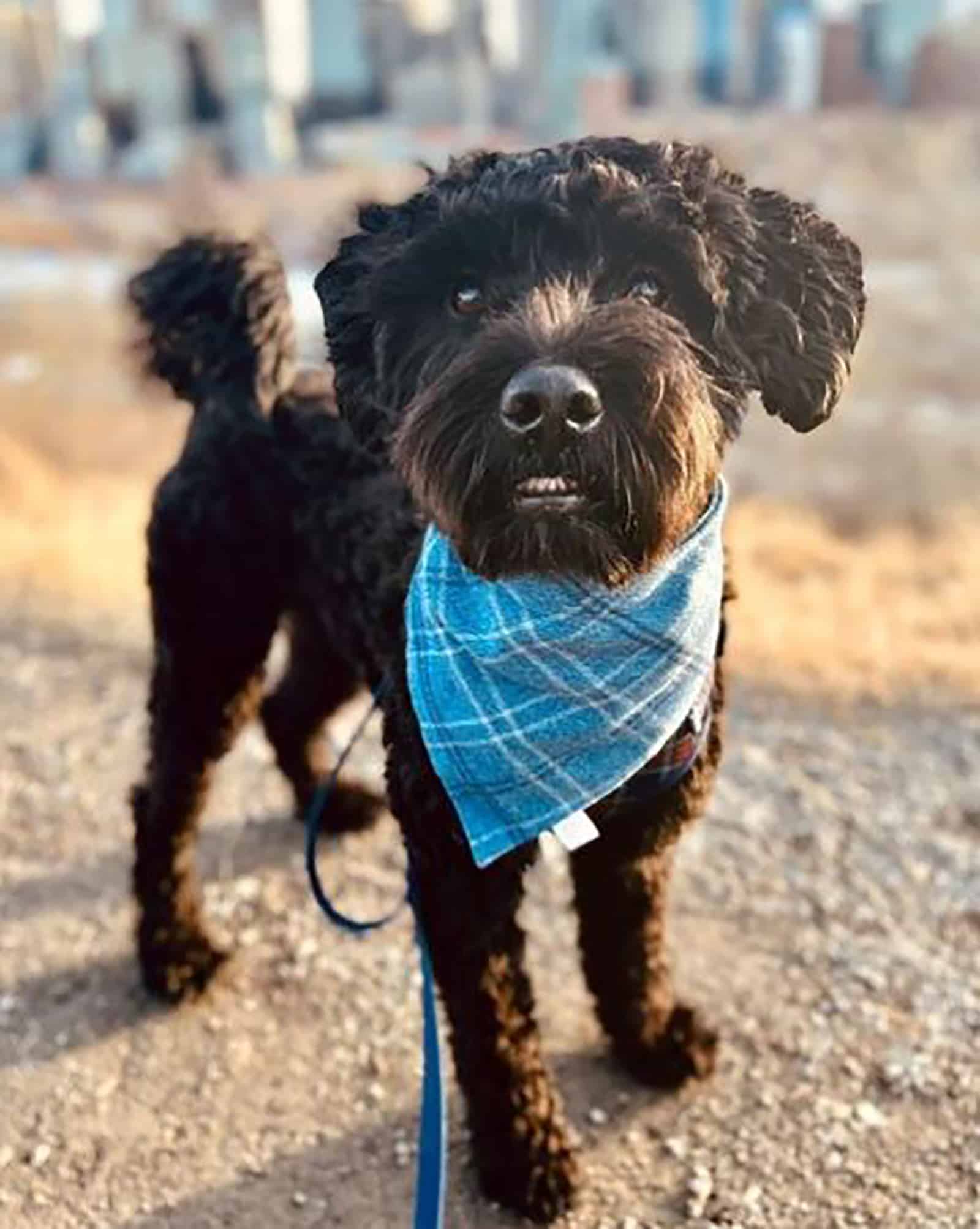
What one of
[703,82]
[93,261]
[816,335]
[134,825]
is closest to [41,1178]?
[134,825]

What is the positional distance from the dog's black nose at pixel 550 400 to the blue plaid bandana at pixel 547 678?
1.31ft

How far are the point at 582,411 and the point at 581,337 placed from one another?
155mm

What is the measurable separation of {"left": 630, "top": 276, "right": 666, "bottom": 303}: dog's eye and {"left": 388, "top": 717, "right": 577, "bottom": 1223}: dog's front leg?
3.25ft

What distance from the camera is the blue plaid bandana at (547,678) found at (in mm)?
2391

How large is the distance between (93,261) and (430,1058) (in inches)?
418

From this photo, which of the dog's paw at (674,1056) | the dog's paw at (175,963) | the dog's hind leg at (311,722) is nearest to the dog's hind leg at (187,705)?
the dog's paw at (175,963)

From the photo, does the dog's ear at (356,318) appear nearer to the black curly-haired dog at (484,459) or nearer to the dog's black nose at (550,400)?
the black curly-haired dog at (484,459)

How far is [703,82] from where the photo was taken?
43.4ft

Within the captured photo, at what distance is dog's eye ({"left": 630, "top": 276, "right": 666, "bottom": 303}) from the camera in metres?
2.33

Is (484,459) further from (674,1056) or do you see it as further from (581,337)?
(674,1056)

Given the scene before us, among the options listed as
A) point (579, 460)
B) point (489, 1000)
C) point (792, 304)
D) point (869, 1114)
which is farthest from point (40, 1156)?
point (792, 304)

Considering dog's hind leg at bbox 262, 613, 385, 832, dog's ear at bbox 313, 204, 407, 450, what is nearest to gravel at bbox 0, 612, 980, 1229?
dog's hind leg at bbox 262, 613, 385, 832

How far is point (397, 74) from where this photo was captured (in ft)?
44.9

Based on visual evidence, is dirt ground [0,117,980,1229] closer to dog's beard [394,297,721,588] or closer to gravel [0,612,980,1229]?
gravel [0,612,980,1229]
